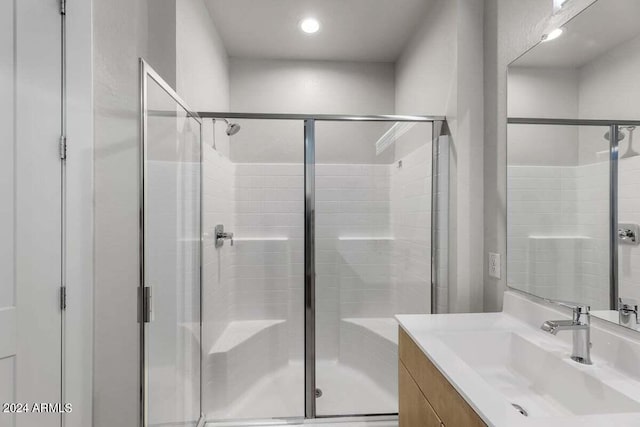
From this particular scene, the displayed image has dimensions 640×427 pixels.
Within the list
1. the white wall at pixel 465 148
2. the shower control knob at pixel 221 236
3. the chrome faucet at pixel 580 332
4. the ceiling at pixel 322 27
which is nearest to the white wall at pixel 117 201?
the shower control knob at pixel 221 236

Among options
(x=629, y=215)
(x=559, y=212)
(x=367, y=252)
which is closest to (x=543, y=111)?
(x=559, y=212)

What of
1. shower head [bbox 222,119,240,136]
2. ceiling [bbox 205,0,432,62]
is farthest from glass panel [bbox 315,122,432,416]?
ceiling [bbox 205,0,432,62]

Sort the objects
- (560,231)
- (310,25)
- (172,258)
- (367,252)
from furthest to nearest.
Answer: (310,25)
(367,252)
(172,258)
(560,231)

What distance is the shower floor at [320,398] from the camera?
1.96 m

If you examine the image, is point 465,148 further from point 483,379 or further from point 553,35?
point 483,379

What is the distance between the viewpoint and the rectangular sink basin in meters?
0.91

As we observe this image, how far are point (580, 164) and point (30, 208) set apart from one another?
1.83 meters

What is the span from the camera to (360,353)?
206 centimetres

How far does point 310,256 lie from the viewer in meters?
2.02

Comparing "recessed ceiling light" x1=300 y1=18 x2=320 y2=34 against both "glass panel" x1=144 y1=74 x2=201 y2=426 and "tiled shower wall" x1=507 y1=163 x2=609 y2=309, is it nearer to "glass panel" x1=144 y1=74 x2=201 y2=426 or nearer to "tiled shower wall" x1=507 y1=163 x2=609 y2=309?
"glass panel" x1=144 y1=74 x2=201 y2=426

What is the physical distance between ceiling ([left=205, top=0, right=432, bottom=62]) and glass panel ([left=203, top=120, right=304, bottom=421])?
2.56 ft

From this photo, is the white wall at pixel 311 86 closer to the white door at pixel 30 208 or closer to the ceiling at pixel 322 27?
the ceiling at pixel 322 27

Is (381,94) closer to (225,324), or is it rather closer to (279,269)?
(279,269)

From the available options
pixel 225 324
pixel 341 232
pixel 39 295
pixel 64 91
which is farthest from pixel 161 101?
pixel 225 324
